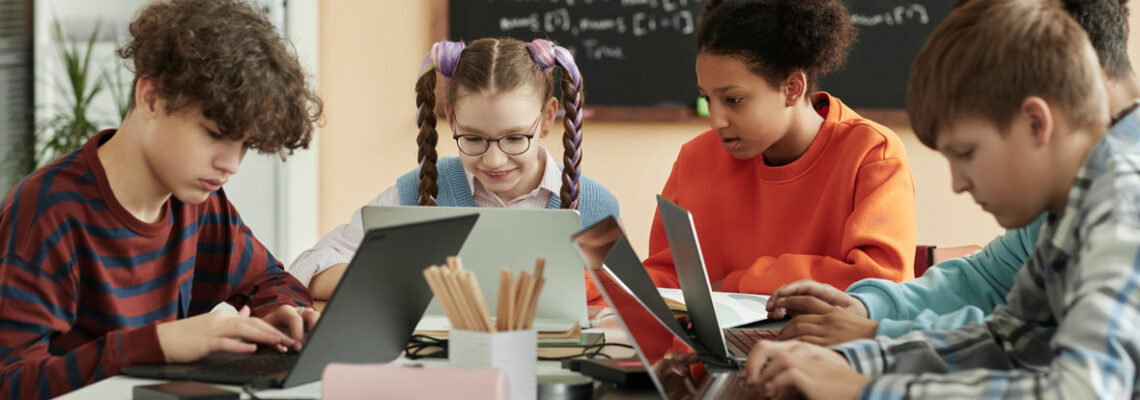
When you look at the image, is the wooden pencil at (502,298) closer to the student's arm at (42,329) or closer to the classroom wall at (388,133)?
the student's arm at (42,329)

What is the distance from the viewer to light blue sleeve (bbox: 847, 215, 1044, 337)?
4.34ft

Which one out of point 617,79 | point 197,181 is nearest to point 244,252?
point 197,181

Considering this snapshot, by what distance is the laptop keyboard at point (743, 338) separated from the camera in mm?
1145

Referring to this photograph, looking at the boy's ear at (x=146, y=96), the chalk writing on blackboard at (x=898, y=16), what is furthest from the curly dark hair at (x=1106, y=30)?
the chalk writing on blackboard at (x=898, y=16)

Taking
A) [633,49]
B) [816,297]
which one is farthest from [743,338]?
[633,49]

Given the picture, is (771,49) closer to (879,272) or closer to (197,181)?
(879,272)

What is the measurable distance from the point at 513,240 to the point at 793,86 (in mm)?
732

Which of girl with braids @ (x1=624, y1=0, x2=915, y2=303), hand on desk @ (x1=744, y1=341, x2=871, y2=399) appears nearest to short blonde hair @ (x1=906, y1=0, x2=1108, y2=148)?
hand on desk @ (x1=744, y1=341, x2=871, y2=399)

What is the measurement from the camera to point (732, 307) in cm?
147

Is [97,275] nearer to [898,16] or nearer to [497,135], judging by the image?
[497,135]

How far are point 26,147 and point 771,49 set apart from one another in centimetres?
237

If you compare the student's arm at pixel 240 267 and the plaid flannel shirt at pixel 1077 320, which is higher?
the plaid flannel shirt at pixel 1077 320

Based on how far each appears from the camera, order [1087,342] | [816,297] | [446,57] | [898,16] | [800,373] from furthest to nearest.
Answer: [898,16], [446,57], [816,297], [800,373], [1087,342]

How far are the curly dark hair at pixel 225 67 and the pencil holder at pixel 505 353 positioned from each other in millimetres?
457
